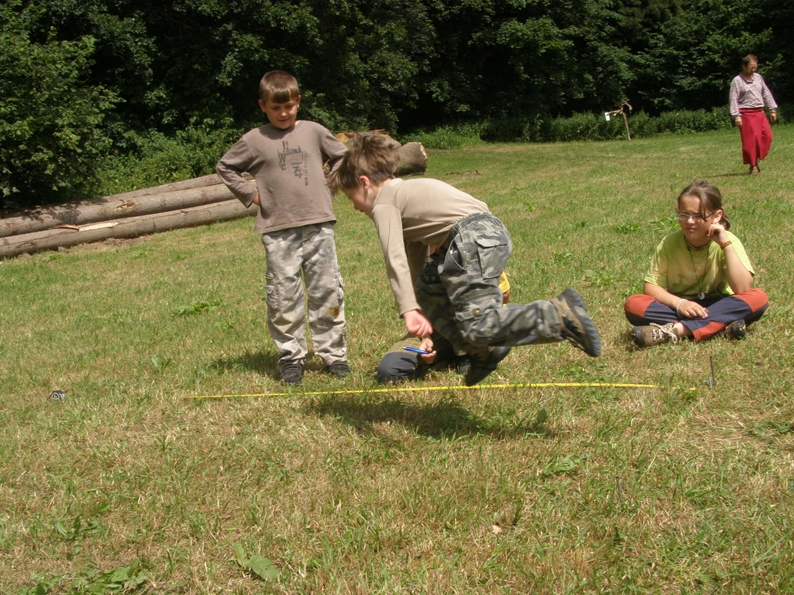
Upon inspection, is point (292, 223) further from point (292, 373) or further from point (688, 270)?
point (688, 270)

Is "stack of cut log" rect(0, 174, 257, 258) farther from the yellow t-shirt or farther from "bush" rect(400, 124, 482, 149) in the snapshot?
"bush" rect(400, 124, 482, 149)

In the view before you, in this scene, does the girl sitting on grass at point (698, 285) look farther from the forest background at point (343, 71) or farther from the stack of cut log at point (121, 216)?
the forest background at point (343, 71)

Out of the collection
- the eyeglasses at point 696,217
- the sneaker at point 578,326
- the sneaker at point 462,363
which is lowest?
the sneaker at point 462,363

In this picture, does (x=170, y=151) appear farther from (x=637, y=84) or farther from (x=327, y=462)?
(x=637, y=84)

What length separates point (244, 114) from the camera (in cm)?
2559

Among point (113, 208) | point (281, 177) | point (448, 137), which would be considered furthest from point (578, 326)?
point (448, 137)

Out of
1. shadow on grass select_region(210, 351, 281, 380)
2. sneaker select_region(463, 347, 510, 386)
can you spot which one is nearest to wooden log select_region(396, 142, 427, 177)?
shadow on grass select_region(210, 351, 281, 380)


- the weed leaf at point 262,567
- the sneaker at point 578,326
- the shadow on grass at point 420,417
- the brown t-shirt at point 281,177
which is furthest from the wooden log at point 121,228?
the weed leaf at point 262,567

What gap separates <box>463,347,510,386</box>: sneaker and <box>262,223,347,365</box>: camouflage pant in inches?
60.5

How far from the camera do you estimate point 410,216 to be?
4211 millimetres

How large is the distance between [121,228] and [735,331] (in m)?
13.5

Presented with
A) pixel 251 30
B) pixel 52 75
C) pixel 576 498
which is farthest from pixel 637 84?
pixel 576 498

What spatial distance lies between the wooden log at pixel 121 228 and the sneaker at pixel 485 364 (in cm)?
1144

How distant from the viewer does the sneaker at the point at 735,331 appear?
203 inches
